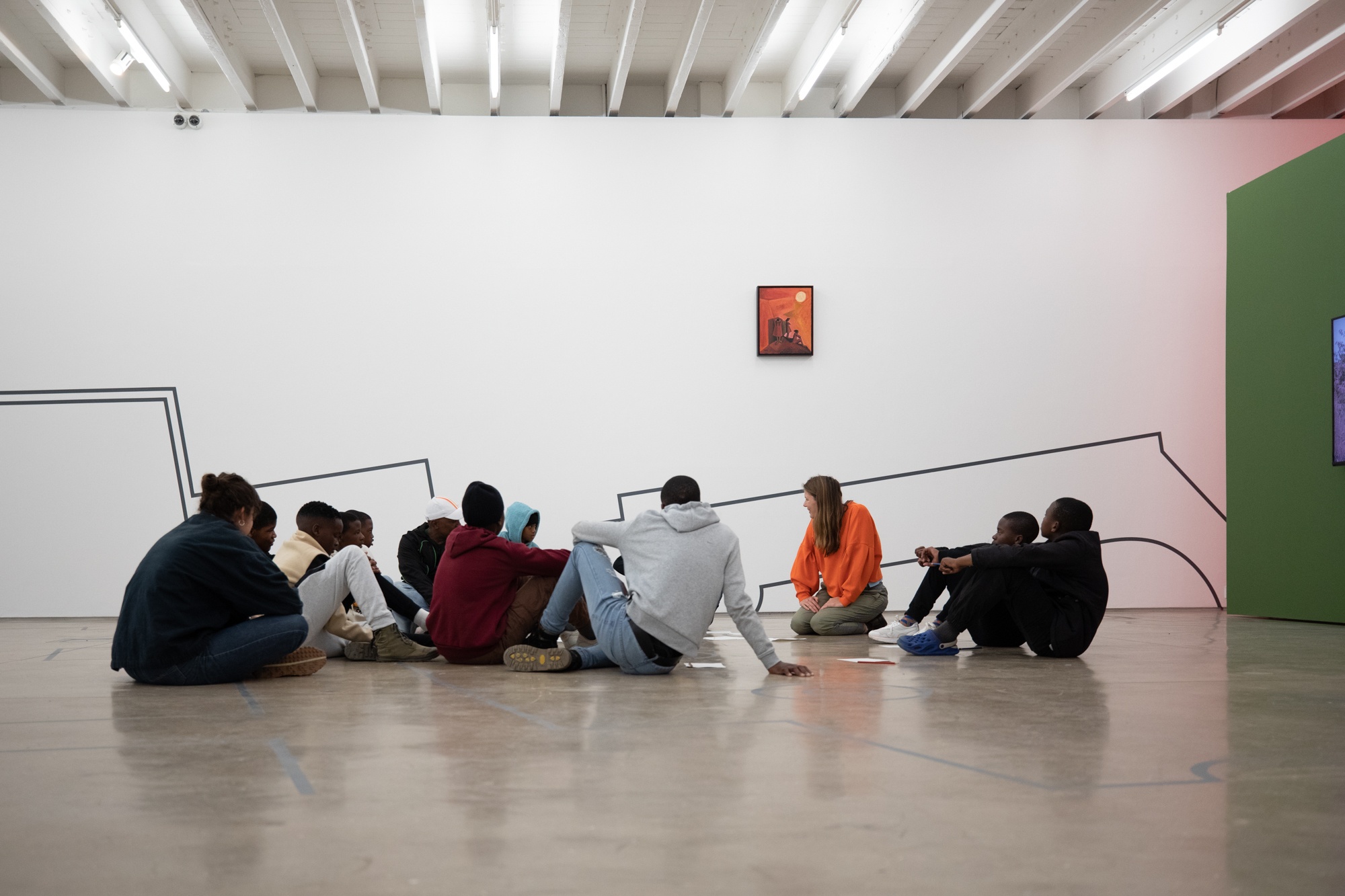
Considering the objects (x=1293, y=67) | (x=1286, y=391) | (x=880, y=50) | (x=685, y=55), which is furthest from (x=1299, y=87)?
(x=685, y=55)

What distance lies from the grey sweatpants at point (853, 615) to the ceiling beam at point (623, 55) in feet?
12.1

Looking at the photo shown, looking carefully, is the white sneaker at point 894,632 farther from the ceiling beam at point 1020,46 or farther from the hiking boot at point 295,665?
the ceiling beam at point 1020,46

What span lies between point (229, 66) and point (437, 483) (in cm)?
313

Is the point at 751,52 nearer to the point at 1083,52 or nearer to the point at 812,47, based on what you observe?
the point at 812,47

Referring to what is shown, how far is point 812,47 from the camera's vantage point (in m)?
7.32

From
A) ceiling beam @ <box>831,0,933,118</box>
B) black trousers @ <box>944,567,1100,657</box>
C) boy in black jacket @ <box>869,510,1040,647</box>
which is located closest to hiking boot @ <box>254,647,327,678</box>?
boy in black jacket @ <box>869,510,1040,647</box>

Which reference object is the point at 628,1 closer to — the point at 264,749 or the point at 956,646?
the point at 956,646

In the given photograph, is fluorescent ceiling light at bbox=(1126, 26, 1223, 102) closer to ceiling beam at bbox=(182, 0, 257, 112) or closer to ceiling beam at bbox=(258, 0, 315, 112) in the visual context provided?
ceiling beam at bbox=(258, 0, 315, 112)

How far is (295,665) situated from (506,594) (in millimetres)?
839

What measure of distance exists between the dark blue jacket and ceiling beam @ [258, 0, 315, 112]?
4.03 meters

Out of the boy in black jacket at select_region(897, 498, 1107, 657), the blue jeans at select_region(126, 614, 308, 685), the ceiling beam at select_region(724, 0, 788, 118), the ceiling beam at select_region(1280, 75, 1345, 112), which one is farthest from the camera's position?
the ceiling beam at select_region(1280, 75, 1345, 112)

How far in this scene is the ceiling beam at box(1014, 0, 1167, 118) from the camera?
6.65 metres

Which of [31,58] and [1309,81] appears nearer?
[31,58]

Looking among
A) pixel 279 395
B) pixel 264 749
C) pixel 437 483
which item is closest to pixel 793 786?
pixel 264 749
